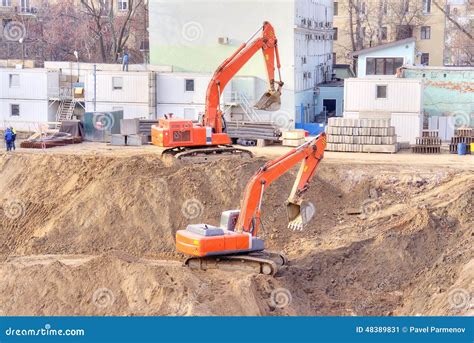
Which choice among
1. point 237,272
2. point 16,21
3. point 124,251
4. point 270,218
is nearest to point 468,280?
point 237,272

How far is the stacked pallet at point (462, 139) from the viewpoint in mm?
46375

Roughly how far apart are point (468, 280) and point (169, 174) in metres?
13.9

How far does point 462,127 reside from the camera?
50.2 m

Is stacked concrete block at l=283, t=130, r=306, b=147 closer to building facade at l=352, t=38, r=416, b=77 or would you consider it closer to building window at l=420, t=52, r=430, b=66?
building facade at l=352, t=38, r=416, b=77

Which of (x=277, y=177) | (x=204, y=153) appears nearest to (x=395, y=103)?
(x=204, y=153)

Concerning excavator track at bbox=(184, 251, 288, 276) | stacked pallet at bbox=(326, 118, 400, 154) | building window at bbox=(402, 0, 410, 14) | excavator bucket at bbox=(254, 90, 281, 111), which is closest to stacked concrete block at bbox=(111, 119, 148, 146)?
stacked pallet at bbox=(326, 118, 400, 154)

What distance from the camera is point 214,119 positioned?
39969 mm

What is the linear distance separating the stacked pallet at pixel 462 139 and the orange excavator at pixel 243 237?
17.6m

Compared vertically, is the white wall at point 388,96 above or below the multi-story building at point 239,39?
below

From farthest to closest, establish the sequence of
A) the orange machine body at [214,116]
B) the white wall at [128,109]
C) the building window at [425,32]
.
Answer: the building window at [425,32]
the white wall at [128,109]
the orange machine body at [214,116]

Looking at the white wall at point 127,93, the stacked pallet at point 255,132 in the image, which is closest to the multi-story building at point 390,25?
the white wall at point 127,93

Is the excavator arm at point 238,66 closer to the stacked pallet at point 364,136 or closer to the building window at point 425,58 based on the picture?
the stacked pallet at point 364,136

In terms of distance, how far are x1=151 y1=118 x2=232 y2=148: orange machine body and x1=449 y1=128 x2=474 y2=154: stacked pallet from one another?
40.7ft

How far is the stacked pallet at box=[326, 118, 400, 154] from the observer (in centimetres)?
4603
